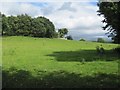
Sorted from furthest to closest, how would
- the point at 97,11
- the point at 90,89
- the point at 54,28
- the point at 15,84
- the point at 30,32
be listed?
the point at 54,28 → the point at 30,32 → the point at 97,11 → the point at 15,84 → the point at 90,89

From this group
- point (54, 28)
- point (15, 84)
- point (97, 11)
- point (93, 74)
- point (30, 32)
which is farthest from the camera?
point (54, 28)

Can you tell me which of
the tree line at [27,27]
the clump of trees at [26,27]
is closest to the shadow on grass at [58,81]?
the tree line at [27,27]

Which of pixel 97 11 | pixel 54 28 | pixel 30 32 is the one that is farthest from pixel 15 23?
pixel 97 11

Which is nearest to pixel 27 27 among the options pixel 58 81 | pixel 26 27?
pixel 26 27

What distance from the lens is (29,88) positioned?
46.8ft

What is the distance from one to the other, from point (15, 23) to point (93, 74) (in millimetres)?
91411

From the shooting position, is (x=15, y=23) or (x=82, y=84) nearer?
(x=82, y=84)

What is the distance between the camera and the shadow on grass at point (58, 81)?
48.2ft

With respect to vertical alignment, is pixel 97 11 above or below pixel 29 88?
above

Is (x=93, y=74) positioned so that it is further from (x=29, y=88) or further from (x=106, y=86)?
(x=29, y=88)

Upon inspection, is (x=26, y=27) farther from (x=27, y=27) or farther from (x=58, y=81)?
(x=58, y=81)

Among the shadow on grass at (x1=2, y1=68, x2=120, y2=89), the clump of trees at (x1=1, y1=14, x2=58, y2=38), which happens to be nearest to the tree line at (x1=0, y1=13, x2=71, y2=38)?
the clump of trees at (x1=1, y1=14, x2=58, y2=38)

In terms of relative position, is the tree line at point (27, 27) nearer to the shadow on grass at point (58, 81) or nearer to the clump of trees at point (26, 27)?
the clump of trees at point (26, 27)

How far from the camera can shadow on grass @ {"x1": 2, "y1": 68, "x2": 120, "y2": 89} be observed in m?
14.7
